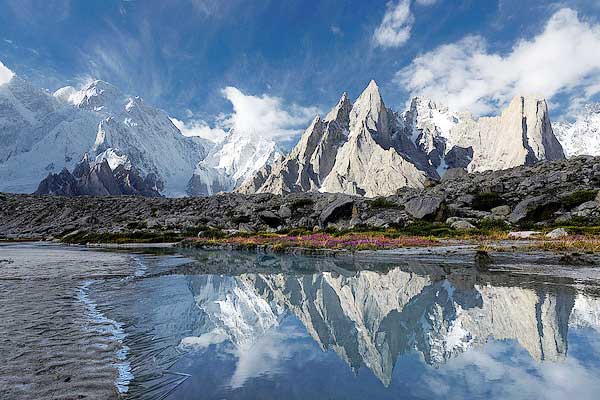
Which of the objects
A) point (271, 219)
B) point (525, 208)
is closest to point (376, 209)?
point (271, 219)

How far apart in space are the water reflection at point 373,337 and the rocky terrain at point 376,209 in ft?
94.7

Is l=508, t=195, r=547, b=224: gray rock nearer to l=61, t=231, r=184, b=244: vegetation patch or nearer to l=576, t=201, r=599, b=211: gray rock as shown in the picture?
l=576, t=201, r=599, b=211: gray rock

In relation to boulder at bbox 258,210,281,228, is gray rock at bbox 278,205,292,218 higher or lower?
higher

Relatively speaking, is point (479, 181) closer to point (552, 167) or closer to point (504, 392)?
point (552, 167)

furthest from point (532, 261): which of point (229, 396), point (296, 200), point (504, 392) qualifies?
point (296, 200)

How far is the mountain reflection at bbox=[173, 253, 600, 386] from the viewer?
27.7 feet

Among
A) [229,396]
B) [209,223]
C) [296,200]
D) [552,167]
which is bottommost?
[229,396]

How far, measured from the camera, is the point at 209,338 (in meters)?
9.08

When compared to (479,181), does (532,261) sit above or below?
below

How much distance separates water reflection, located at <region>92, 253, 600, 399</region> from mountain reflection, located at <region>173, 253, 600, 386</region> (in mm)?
43

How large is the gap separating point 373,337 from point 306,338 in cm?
170

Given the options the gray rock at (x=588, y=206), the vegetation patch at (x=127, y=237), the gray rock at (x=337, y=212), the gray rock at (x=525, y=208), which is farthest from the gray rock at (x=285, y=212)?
the gray rock at (x=588, y=206)

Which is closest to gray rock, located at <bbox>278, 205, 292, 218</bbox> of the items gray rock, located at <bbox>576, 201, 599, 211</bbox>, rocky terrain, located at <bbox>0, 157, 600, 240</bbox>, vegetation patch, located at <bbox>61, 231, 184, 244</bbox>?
rocky terrain, located at <bbox>0, 157, 600, 240</bbox>

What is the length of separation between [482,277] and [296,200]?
5149cm
